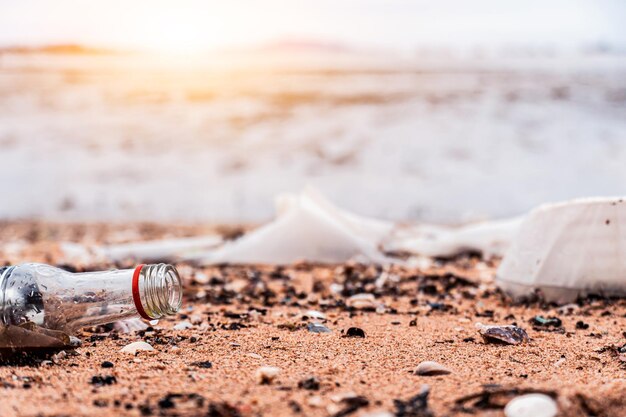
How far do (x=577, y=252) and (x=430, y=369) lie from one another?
1.34 m

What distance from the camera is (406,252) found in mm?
4516

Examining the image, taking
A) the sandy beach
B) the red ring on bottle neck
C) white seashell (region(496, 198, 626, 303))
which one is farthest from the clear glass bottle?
white seashell (region(496, 198, 626, 303))

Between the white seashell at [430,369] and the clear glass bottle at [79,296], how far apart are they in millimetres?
662

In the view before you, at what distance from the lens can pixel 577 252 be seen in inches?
108

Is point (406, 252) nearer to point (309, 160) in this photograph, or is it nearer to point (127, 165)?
point (309, 160)

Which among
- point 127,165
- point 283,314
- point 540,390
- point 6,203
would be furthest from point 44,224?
point 540,390

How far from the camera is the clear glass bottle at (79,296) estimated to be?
169 cm

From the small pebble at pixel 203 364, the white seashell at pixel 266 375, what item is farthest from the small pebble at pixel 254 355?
the white seashell at pixel 266 375

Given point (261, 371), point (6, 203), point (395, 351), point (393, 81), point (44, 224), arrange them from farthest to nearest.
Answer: point (393, 81), point (6, 203), point (44, 224), point (395, 351), point (261, 371)

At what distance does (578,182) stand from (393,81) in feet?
20.6

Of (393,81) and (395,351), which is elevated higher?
(393,81)

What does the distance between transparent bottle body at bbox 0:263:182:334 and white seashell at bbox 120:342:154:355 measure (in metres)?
0.13

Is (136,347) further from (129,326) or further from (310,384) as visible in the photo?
(310,384)

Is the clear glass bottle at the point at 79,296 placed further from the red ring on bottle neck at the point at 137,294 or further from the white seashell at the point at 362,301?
the white seashell at the point at 362,301
